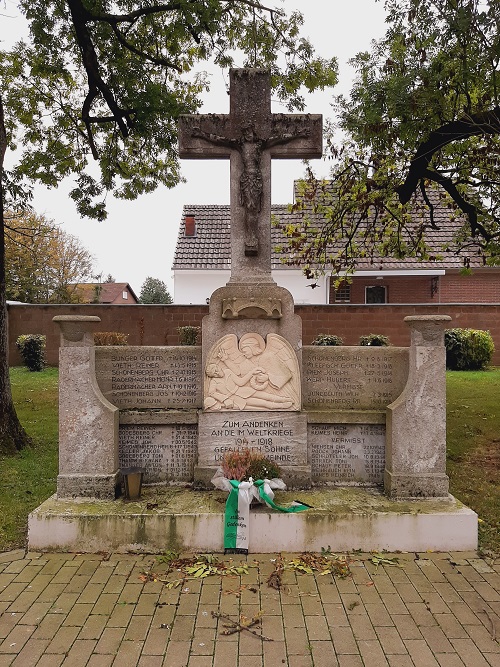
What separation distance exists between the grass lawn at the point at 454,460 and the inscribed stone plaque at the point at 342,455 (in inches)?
46.7

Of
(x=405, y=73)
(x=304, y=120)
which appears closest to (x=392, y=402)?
(x=304, y=120)

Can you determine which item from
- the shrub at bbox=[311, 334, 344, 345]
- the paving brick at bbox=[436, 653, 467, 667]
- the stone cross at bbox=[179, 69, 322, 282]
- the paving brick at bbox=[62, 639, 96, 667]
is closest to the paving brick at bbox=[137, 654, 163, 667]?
the paving brick at bbox=[62, 639, 96, 667]

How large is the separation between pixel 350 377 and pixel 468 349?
384 inches

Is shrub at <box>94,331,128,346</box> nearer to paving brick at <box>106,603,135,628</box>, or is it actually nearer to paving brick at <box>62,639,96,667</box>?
paving brick at <box>106,603,135,628</box>

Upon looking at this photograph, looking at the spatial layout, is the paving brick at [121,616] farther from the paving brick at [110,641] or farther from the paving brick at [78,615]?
the paving brick at [78,615]

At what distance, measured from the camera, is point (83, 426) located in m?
4.92

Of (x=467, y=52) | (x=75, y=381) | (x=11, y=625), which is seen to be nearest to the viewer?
(x=11, y=625)

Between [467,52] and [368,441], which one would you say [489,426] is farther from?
[467,52]

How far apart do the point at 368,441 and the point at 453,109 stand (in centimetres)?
422

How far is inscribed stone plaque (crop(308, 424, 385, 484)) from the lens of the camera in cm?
531

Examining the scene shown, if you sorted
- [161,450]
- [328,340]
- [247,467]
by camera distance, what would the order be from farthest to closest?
[328,340]
[161,450]
[247,467]

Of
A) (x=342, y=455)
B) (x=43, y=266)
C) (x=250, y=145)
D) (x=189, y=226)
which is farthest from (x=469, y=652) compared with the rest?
(x=43, y=266)

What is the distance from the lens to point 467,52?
595cm

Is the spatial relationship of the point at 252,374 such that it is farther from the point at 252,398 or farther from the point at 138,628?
the point at 138,628
